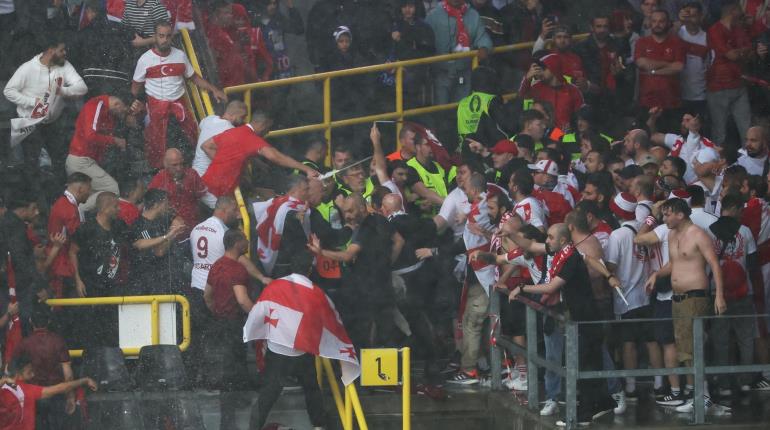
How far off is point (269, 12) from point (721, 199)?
459cm

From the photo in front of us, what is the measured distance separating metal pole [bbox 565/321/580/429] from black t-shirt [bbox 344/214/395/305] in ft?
5.24

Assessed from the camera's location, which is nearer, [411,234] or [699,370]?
[699,370]

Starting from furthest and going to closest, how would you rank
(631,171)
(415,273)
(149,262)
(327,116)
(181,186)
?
(327,116), (181,186), (149,262), (415,273), (631,171)

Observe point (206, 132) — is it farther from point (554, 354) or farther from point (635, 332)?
point (635, 332)

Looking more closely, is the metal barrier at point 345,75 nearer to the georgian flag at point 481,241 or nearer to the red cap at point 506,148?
the red cap at point 506,148

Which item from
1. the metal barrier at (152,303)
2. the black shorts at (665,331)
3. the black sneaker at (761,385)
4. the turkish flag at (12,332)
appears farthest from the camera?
the black sneaker at (761,385)

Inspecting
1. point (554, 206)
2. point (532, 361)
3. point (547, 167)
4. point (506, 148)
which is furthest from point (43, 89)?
point (532, 361)

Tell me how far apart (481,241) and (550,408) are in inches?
52.0

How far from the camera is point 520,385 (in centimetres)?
883

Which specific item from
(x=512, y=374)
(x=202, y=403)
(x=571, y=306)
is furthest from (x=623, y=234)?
(x=202, y=403)

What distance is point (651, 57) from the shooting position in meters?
11.1

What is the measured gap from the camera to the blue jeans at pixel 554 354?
8.19m

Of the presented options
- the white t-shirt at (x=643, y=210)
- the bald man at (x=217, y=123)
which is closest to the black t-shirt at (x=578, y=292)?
the white t-shirt at (x=643, y=210)

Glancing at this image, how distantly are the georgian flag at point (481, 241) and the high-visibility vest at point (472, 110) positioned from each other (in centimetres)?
176
